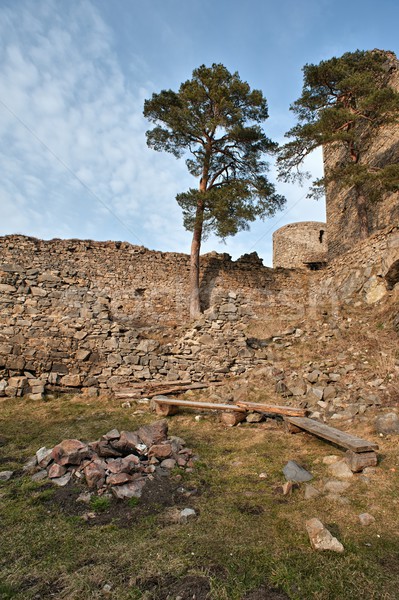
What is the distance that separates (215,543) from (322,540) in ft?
2.91

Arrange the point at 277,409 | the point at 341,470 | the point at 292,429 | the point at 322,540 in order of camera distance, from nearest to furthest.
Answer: the point at 322,540 → the point at 341,470 → the point at 292,429 → the point at 277,409

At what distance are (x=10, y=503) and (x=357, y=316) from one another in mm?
9358

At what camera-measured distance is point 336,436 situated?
15.4 feet

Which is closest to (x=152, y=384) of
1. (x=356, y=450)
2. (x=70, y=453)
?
(x=70, y=453)

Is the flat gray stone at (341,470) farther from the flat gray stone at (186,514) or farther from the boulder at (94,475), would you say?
the boulder at (94,475)

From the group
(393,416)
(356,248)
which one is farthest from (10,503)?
(356,248)

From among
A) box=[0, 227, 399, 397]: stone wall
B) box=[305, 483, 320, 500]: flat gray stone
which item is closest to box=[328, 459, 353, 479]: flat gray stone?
box=[305, 483, 320, 500]: flat gray stone

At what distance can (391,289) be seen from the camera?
957 cm

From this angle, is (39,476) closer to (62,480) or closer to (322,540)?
(62,480)

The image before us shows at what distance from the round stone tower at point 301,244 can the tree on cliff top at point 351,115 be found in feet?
24.8

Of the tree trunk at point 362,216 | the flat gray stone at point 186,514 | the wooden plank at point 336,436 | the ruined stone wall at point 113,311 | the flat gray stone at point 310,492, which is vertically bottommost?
the flat gray stone at point 186,514

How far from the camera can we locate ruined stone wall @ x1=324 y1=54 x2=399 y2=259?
14.4m

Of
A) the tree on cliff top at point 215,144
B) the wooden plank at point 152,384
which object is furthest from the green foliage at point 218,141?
the wooden plank at point 152,384

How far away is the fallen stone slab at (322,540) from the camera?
2594mm
